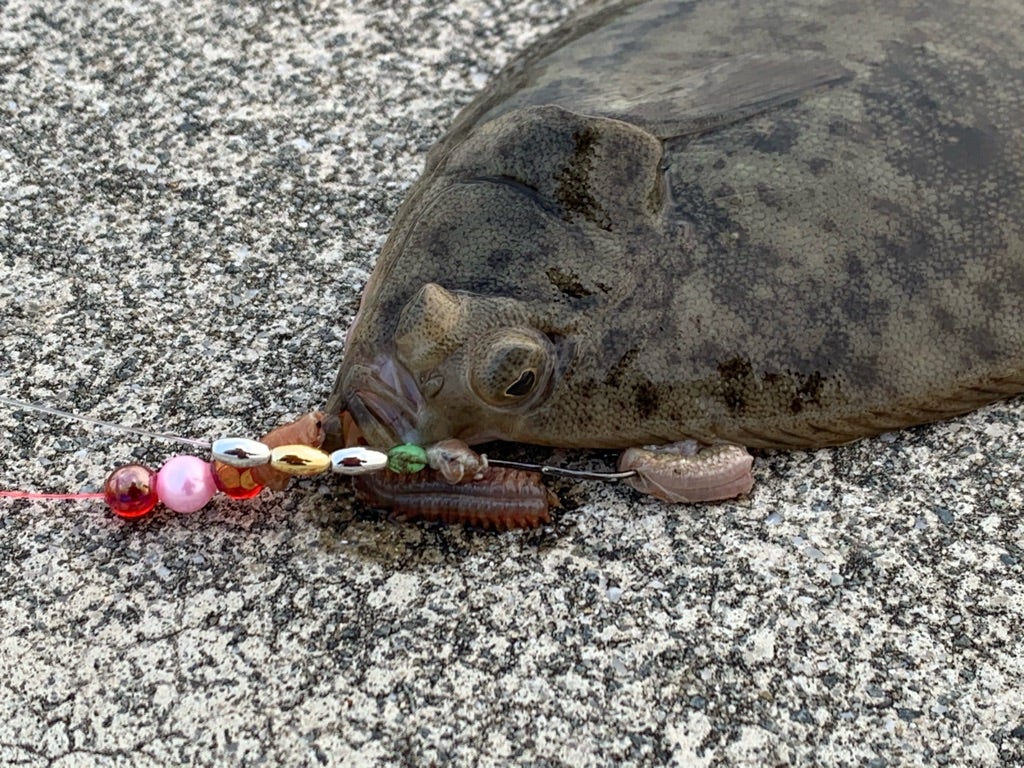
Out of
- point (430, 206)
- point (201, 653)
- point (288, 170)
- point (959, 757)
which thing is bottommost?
point (959, 757)

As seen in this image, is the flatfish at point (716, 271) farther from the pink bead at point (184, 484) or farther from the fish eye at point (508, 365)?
the pink bead at point (184, 484)

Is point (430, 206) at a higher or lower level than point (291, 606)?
higher

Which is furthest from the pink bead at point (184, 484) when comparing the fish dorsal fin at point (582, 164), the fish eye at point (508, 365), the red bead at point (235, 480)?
the fish dorsal fin at point (582, 164)

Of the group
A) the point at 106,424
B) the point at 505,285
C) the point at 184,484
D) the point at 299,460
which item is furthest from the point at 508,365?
the point at 106,424

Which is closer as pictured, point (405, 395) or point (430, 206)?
point (405, 395)

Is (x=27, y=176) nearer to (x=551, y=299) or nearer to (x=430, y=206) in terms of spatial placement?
(x=430, y=206)

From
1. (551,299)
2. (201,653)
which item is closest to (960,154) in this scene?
(551,299)

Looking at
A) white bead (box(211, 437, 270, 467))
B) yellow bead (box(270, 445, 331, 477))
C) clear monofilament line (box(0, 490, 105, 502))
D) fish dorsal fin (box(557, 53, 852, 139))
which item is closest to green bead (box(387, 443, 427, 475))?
yellow bead (box(270, 445, 331, 477))
